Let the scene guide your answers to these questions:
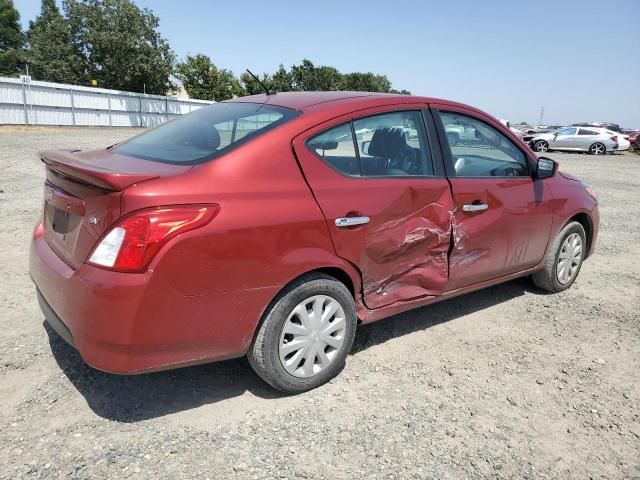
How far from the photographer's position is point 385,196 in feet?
10.3

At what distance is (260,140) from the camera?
2.79 metres

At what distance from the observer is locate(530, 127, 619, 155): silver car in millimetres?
28969

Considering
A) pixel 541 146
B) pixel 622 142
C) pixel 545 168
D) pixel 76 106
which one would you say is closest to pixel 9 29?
pixel 76 106

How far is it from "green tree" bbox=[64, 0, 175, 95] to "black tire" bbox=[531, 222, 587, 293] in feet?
140

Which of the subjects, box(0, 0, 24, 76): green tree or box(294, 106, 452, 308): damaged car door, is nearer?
box(294, 106, 452, 308): damaged car door

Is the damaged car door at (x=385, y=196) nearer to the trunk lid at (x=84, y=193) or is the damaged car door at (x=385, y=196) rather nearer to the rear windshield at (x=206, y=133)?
the rear windshield at (x=206, y=133)

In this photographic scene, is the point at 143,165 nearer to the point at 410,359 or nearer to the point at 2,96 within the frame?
the point at 410,359

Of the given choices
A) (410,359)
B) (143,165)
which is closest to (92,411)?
(143,165)

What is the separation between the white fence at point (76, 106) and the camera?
925 inches

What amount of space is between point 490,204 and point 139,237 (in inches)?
100.0

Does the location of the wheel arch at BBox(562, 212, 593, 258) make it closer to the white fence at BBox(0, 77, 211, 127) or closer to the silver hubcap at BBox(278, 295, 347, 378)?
the silver hubcap at BBox(278, 295, 347, 378)

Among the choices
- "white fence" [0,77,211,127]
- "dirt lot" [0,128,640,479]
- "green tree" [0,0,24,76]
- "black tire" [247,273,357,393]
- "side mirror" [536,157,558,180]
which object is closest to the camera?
"dirt lot" [0,128,640,479]

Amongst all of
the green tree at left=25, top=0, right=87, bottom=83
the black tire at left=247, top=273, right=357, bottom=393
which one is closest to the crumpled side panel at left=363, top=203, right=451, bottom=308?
the black tire at left=247, top=273, right=357, bottom=393

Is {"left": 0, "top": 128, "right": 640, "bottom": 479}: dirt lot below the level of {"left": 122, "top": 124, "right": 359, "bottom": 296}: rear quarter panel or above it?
below
